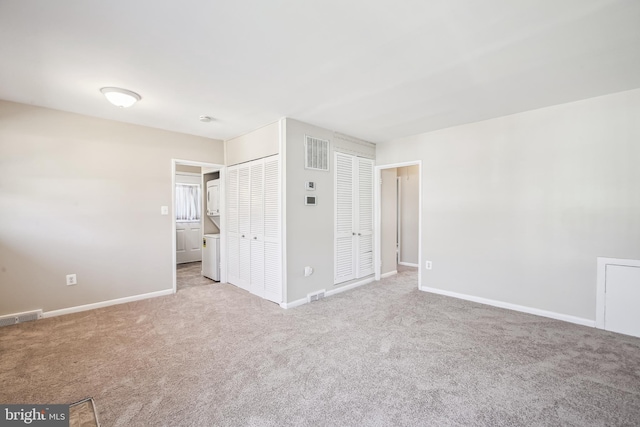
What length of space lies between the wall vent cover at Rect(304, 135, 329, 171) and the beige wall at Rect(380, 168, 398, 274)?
1.40 m

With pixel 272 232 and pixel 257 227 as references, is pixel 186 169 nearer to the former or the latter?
pixel 257 227

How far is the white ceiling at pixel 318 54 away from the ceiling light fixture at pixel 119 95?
7 cm

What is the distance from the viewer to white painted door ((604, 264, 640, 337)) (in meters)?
2.74

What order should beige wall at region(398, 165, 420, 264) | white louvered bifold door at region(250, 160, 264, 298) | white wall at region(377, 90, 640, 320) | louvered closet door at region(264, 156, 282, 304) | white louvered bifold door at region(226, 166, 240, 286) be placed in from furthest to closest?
beige wall at region(398, 165, 420, 264), white louvered bifold door at region(226, 166, 240, 286), white louvered bifold door at region(250, 160, 264, 298), louvered closet door at region(264, 156, 282, 304), white wall at region(377, 90, 640, 320)

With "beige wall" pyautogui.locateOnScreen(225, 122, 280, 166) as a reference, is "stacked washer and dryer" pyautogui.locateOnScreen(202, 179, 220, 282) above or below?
below

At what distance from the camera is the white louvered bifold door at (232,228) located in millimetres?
4508

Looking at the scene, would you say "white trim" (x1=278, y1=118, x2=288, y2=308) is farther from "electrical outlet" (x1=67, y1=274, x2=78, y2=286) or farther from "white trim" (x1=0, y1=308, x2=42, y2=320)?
"white trim" (x1=0, y1=308, x2=42, y2=320)

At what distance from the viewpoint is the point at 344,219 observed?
4312 millimetres

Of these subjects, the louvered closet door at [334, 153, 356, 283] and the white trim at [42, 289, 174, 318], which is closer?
the white trim at [42, 289, 174, 318]

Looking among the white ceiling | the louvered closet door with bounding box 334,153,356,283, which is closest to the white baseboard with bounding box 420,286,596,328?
the louvered closet door with bounding box 334,153,356,283

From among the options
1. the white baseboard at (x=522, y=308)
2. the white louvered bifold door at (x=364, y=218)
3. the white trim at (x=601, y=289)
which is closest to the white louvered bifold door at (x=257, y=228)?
the white louvered bifold door at (x=364, y=218)
